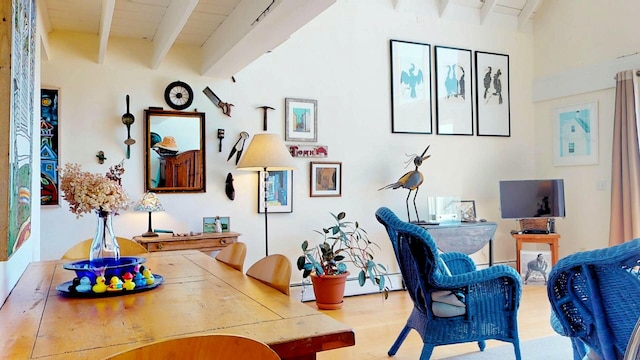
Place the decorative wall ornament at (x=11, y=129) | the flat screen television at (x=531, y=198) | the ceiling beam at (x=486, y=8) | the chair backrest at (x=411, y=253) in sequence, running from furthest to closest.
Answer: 1. the ceiling beam at (x=486, y=8)
2. the flat screen television at (x=531, y=198)
3. the chair backrest at (x=411, y=253)
4. the decorative wall ornament at (x=11, y=129)

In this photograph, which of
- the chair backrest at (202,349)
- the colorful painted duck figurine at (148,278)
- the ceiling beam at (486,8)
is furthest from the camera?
the ceiling beam at (486,8)

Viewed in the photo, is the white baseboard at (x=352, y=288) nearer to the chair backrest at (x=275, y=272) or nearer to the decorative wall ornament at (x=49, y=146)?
the decorative wall ornament at (x=49, y=146)

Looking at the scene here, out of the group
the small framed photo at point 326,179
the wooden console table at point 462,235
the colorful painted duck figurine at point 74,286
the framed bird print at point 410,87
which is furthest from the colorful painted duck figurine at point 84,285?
the framed bird print at point 410,87

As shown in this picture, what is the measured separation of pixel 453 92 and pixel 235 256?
12.7ft

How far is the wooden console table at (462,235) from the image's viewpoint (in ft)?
15.1

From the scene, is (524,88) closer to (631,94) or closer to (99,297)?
(631,94)

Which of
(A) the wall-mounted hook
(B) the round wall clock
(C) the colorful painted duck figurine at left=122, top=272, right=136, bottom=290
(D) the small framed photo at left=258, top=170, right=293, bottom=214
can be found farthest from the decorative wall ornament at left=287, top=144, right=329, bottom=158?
(C) the colorful painted duck figurine at left=122, top=272, right=136, bottom=290

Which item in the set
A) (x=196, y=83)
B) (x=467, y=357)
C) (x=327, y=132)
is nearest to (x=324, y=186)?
(x=327, y=132)

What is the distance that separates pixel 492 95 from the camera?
220 inches

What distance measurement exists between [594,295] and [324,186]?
298 centimetres

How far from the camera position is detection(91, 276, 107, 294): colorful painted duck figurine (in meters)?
1.62

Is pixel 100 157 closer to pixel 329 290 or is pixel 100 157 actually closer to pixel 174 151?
pixel 174 151

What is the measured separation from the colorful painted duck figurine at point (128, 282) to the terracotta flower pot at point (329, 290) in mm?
2597

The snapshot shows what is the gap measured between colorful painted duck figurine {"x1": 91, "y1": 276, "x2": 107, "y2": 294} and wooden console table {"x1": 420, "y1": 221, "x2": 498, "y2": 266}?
133 inches
